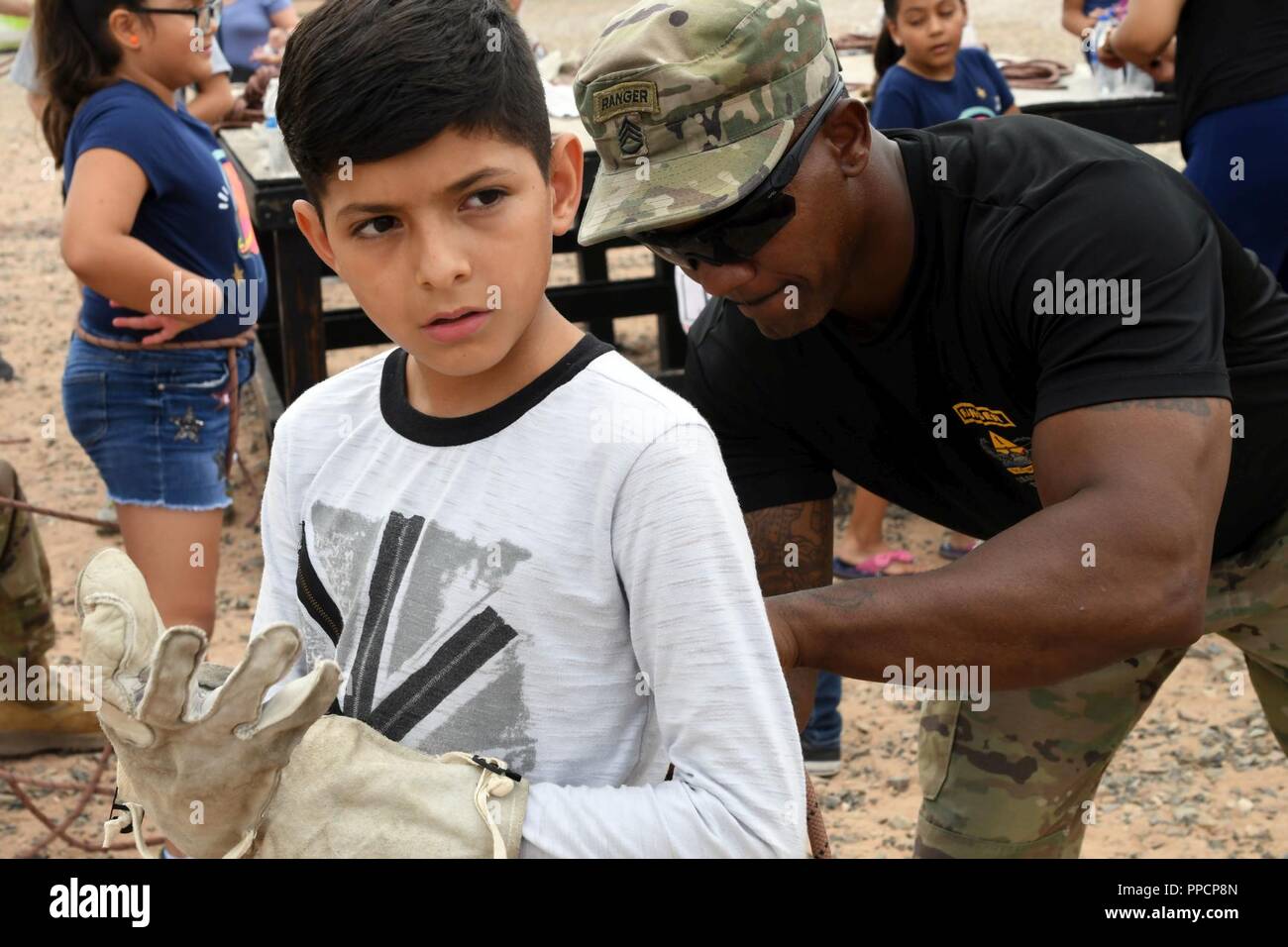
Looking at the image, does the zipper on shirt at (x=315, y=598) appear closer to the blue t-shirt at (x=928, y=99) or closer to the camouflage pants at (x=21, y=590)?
the camouflage pants at (x=21, y=590)

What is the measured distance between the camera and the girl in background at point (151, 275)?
3363 millimetres

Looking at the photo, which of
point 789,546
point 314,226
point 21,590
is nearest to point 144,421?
point 21,590

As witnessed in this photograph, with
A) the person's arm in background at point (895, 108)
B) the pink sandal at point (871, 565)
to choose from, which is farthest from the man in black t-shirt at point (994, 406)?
the person's arm in background at point (895, 108)

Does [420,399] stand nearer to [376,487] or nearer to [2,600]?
[376,487]

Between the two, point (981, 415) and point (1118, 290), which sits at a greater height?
point (1118, 290)

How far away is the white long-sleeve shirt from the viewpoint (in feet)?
4.56

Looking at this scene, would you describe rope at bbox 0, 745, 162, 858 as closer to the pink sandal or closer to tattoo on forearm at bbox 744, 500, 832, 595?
tattoo on forearm at bbox 744, 500, 832, 595

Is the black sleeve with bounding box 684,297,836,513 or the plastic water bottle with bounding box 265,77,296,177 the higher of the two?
the black sleeve with bounding box 684,297,836,513

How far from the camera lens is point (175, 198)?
138 inches

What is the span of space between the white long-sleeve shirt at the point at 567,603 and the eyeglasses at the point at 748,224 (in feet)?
2.11

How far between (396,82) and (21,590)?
9.79 feet

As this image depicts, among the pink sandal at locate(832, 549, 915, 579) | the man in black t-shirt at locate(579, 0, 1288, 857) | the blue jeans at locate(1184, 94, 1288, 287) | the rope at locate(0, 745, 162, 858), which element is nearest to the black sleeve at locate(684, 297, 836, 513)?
the man in black t-shirt at locate(579, 0, 1288, 857)

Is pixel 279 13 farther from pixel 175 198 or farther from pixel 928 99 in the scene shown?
pixel 175 198
